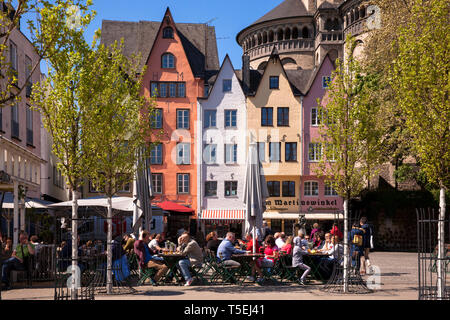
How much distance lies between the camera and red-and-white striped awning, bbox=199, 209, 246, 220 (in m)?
39.9

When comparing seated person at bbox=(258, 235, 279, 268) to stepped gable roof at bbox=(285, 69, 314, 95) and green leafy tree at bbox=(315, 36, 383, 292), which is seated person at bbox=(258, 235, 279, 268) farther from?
stepped gable roof at bbox=(285, 69, 314, 95)

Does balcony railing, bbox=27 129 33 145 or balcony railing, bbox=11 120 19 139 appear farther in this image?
balcony railing, bbox=27 129 33 145

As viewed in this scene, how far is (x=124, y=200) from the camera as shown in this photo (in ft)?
76.0

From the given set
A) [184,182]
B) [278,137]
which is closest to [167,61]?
[184,182]

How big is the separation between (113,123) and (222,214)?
2662 centimetres

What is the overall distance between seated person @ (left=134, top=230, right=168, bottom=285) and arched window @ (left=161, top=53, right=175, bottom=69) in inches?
1087

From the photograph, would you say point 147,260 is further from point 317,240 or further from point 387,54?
point 387,54

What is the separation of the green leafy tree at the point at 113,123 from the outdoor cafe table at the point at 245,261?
144 inches

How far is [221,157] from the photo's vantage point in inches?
1613

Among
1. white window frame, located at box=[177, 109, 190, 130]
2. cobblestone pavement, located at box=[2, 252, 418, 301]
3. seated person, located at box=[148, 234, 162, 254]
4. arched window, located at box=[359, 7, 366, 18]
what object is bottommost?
cobblestone pavement, located at box=[2, 252, 418, 301]

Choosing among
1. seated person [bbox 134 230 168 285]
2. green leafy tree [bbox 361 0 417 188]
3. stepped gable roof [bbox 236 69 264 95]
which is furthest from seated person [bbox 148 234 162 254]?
stepped gable roof [bbox 236 69 264 95]

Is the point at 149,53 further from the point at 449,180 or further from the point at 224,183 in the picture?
the point at 449,180

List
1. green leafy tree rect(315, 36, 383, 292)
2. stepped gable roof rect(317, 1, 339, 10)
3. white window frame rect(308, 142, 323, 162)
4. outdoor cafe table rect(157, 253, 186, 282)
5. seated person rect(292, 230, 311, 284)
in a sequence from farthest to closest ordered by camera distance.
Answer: stepped gable roof rect(317, 1, 339, 10), white window frame rect(308, 142, 323, 162), seated person rect(292, 230, 311, 284), outdoor cafe table rect(157, 253, 186, 282), green leafy tree rect(315, 36, 383, 292)
